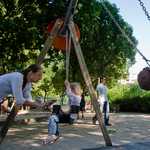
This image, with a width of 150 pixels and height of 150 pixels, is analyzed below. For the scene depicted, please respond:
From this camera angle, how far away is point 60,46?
481cm

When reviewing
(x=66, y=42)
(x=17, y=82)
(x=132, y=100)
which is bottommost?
(x=132, y=100)

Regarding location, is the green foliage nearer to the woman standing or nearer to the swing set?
the swing set

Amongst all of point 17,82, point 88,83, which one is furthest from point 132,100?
point 17,82

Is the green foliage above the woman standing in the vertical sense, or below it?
below

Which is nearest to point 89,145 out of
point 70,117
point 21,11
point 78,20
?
point 70,117

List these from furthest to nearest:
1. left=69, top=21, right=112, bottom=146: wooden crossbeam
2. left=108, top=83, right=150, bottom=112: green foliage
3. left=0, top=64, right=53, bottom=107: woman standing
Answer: left=108, top=83, right=150, bottom=112: green foliage < left=69, top=21, right=112, bottom=146: wooden crossbeam < left=0, top=64, right=53, bottom=107: woman standing

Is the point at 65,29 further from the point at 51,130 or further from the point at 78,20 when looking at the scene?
the point at 78,20

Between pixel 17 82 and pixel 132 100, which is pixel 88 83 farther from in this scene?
pixel 132 100

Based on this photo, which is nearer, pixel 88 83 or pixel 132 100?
pixel 88 83

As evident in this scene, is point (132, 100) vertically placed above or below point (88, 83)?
below

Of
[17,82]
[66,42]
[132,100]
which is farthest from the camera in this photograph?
[132,100]

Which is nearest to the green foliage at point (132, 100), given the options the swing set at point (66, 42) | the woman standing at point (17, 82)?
the swing set at point (66, 42)

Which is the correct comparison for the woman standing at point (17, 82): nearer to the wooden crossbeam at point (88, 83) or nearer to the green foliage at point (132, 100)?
the wooden crossbeam at point (88, 83)

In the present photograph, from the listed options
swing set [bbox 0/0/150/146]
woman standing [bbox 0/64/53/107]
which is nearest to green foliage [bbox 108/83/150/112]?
swing set [bbox 0/0/150/146]
